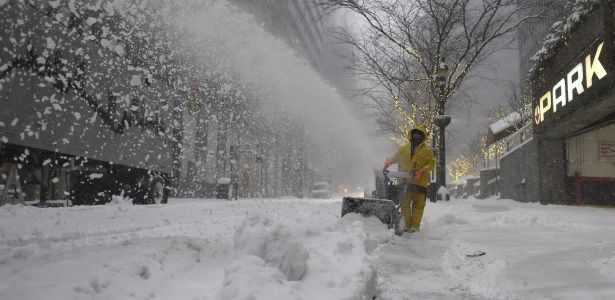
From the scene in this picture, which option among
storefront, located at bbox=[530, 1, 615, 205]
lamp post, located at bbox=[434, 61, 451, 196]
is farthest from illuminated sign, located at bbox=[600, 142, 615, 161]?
lamp post, located at bbox=[434, 61, 451, 196]

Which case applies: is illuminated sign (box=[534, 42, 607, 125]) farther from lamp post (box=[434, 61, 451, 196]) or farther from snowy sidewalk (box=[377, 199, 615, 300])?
snowy sidewalk (box=[377, 199, 615, 300])

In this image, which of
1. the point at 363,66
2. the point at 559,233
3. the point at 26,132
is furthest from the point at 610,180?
the point at 26,132

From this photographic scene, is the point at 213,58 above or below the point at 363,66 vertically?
above

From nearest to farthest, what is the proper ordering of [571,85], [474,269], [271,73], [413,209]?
1. [474,269]
2. [413,209]
3. [571,85]
4. [271,73]

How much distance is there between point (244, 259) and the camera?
3160 millimetres

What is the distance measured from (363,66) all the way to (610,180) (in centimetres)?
1007

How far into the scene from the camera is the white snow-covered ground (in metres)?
2.88

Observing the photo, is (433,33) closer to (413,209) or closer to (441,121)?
(441,121)

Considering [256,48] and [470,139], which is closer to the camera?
[256,48]

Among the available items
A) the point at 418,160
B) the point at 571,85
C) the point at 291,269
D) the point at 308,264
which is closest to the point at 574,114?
the point at 571,85

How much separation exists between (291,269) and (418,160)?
5207mm

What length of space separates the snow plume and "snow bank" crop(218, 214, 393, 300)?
18511 mm

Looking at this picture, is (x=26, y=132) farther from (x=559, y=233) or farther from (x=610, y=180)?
(x=610, y=180)

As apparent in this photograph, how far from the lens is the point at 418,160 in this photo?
7.96 metres
